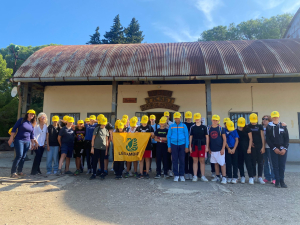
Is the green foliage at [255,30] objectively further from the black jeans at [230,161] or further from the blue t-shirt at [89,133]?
the blue t-shirt at [89,133]

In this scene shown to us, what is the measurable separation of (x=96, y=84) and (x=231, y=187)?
792cm

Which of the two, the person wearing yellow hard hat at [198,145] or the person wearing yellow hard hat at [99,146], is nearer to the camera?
the person wearing yellow hard hat at [198,145]

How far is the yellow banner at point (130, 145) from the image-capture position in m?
5.37

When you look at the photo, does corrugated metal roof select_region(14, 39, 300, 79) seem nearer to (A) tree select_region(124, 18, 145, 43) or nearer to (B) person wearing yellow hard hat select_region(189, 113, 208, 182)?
(B) person wearing yellow hard hat select_region(189, 113, 208, 182)

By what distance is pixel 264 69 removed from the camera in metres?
7.71

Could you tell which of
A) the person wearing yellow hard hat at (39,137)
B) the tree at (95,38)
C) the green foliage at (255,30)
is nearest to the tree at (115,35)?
the tree at (95,38)

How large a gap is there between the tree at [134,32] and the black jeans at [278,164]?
3009 cm

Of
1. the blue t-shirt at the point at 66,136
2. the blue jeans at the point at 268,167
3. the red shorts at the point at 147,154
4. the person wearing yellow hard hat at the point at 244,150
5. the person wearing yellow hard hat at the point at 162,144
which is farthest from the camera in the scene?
the blue t-shirt at the point at 66,136

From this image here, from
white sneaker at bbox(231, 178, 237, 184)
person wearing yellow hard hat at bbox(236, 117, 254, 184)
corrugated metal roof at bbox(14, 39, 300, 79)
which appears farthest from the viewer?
corrugated metal roof at bbox(14, 39, 300, 79)

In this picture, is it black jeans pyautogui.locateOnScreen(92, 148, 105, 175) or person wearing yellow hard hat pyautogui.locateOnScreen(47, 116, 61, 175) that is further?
person wearing yellow hard hat pyautogui.locateOnScreen(47, 116, 61, 175)

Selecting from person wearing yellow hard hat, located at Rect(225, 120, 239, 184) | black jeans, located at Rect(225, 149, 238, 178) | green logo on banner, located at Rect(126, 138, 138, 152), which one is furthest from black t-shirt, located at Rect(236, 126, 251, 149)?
green logo on banner, located at Rect(126, 138, 138, 152)

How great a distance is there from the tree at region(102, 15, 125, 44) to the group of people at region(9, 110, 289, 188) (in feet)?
89.5

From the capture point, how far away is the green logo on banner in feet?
17.8

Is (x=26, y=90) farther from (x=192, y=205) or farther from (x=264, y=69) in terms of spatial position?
(x=264, y=69)
